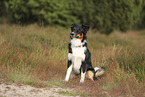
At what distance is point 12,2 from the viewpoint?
13.7m

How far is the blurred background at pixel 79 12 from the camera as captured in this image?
1359 centimetres

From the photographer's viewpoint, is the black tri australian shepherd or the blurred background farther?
the blurred background

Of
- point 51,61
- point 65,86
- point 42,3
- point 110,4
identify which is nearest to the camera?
point 65,86

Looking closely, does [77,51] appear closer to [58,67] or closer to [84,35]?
[84,35]

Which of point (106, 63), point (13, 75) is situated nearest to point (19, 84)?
point (13, 75)

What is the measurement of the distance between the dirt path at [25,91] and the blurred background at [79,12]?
8.37 meters

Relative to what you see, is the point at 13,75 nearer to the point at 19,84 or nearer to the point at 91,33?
the point at 19,84

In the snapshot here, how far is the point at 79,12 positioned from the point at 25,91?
986cm

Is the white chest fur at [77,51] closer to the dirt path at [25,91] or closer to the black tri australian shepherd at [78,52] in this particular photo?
the black tri australian shepherd at [78,52]

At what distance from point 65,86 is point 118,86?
135 centimetres

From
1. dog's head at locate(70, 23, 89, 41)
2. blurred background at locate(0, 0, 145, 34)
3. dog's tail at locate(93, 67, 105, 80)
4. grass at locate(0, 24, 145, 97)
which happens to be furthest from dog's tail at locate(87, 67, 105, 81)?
blurred background at locate(0, 0, 145, 34)

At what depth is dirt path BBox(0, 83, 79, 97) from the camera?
497cm

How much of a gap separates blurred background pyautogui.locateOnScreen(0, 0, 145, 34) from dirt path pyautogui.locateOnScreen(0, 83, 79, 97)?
8.37 metres

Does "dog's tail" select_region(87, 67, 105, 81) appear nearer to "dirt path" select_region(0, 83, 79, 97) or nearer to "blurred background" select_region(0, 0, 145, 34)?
"dirt path" select_region(0, 83, 79, 97)
